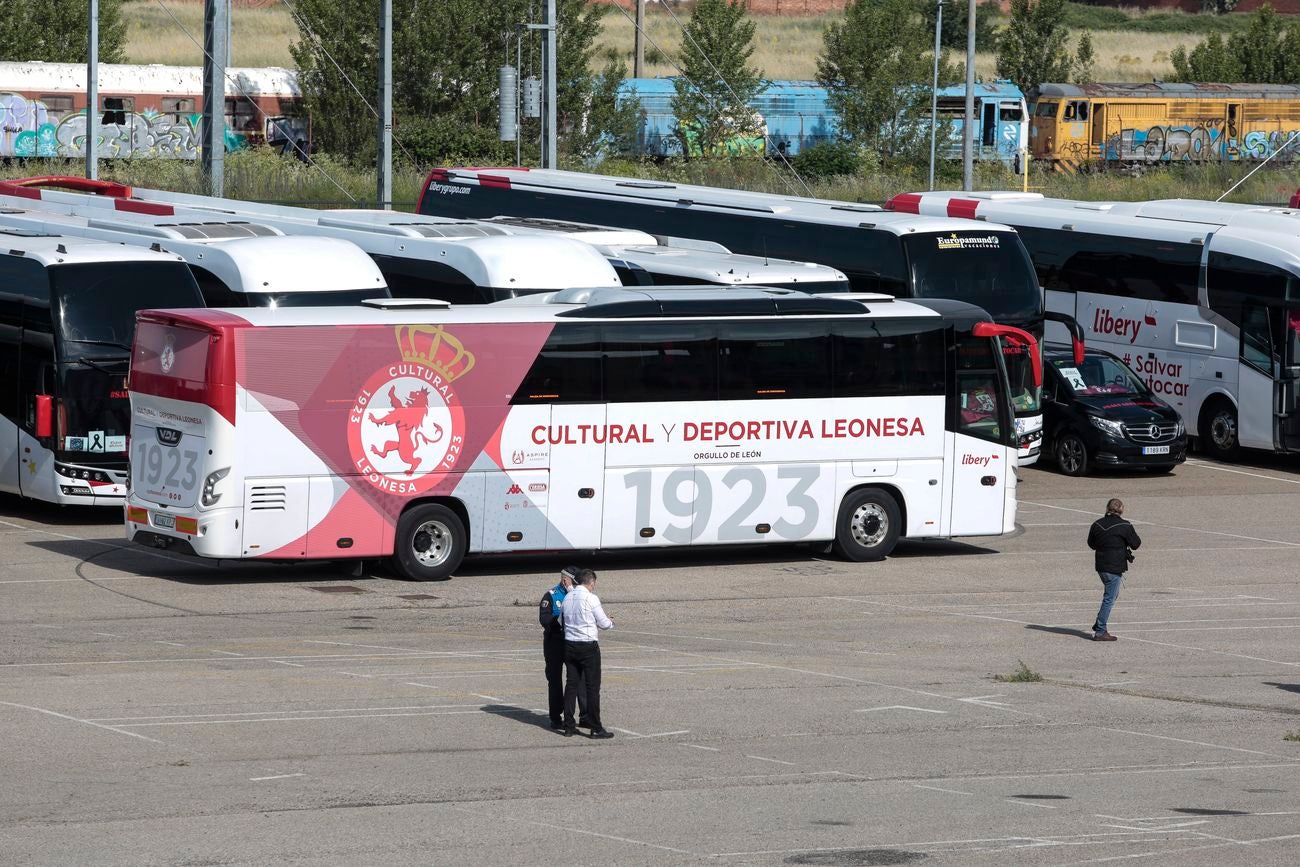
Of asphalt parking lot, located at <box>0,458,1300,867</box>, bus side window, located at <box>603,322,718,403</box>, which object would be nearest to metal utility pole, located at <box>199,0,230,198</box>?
asphalt parking lot, located at <box>0,458,1300,867</box>

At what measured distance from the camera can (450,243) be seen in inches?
1083

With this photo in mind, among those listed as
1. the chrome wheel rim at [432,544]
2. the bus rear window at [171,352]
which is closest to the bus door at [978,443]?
the chrome wheel rim at [432,544]

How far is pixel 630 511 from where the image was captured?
22281mm

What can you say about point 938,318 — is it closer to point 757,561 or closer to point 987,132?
point 757,561

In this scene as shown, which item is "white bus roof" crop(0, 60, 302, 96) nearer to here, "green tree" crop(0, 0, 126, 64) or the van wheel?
"green tree" crop(0, 0, 126, 64)

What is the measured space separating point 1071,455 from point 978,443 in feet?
26.4

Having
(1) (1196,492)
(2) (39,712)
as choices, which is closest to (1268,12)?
(1) (1196,492)

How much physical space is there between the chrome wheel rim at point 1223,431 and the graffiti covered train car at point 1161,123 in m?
45.1

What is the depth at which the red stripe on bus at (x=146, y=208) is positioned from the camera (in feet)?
104

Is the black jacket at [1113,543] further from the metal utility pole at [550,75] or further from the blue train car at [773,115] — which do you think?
the blue train car at [773,115]

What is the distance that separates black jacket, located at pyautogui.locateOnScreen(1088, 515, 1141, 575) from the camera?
19.2 metres

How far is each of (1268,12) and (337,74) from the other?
45263 mm

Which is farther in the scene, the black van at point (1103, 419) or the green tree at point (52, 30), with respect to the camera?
the green tree at point (52, 30)

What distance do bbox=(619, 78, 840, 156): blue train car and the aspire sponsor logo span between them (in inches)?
1688
